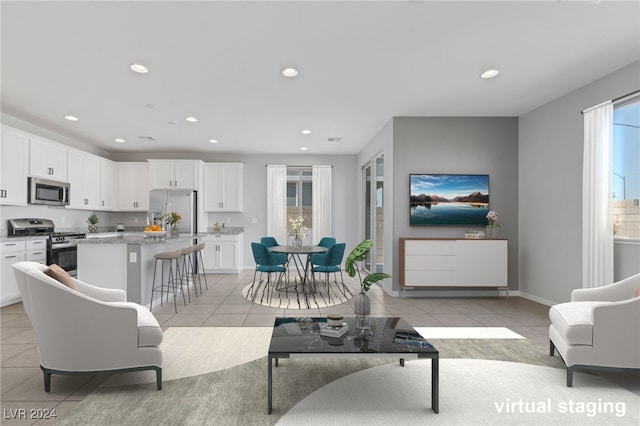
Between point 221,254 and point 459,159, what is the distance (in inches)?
198

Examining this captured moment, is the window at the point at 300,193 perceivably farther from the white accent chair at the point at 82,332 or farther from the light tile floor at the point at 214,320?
the white accent chair at the point at 82,332

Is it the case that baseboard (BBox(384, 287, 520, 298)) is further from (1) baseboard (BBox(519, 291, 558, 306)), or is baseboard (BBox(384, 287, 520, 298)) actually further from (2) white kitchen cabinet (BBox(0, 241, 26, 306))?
(2) white kitchen cabinet (BBox(0, 241, 26, 306))

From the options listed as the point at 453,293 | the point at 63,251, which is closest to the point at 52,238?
the point at 63,251

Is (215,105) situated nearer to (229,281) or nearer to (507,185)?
(229,281)

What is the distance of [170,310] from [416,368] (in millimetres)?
Result: 3183

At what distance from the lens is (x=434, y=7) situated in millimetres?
2439

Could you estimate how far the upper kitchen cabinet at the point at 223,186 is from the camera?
7.41m

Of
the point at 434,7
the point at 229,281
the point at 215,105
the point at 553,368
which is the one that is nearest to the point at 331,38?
the point at 434,7

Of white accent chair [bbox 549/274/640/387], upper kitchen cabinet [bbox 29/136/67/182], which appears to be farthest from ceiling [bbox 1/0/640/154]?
white accent chair [bbox 549/274/640/387]

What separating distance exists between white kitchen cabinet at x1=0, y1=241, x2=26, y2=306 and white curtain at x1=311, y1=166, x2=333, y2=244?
16.9ft

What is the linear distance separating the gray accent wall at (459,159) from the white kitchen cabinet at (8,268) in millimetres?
5354

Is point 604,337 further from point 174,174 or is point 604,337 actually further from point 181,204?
point 174,174

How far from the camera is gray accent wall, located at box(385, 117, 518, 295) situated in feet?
16.8

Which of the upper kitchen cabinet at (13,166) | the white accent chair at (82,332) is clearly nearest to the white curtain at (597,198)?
the white accent chair at (82,332)
